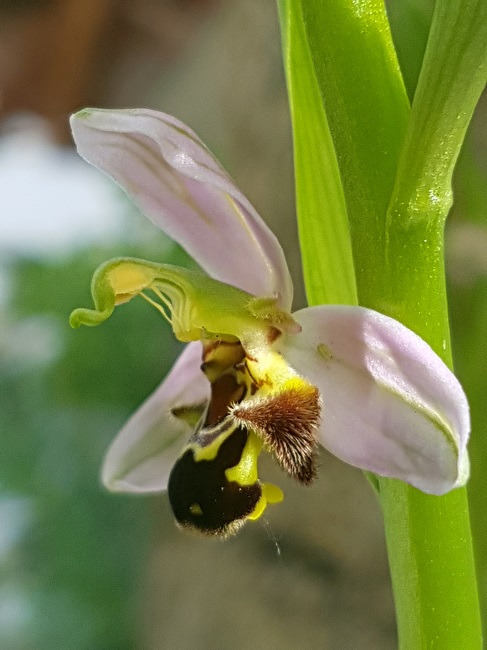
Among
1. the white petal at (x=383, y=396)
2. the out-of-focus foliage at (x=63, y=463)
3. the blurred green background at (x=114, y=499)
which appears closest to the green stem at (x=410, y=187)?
the white petal at (x=383, y=396)

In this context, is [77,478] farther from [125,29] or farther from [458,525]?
[458,525]

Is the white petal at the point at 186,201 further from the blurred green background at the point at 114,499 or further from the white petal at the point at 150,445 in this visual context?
the blurred green background at the point at 114,499

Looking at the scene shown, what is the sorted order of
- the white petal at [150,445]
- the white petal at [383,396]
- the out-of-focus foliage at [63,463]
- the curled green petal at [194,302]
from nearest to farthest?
the white petal at [383,396], the curled green petal at [194,302], the white petal at [150,445], the out-of-focus foliage at [63,463]

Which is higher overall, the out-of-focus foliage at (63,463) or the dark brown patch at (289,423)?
the dark brown patch at (289,423)

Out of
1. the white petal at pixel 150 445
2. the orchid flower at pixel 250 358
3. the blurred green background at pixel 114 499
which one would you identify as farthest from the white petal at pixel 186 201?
the blurred green background at pixel 114 499

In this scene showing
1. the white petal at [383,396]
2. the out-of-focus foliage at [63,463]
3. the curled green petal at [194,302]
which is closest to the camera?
the white petal at [383,396]

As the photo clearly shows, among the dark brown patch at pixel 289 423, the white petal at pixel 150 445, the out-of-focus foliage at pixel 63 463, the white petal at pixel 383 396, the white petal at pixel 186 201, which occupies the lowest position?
the out-of-focus foliage at pixel 63 463

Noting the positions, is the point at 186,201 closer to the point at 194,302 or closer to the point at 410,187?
the point at 194,302

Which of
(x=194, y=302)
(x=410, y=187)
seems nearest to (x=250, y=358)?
(x=194, y=302)

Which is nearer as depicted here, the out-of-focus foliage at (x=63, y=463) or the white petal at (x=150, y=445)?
the white petal at (x=150, y=445)

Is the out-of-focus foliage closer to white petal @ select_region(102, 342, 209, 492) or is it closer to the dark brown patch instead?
white petal @ select_region(102, 342, 209, 492)
